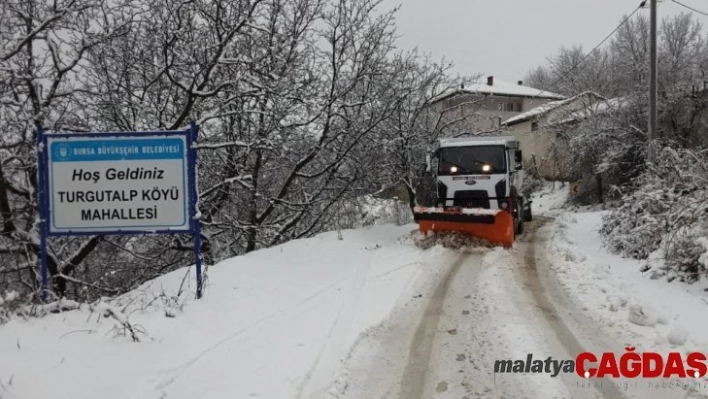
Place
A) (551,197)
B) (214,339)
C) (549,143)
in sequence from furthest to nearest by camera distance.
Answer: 1. (549,143)
2. (551,197)
3. (214,339)

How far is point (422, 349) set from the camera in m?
4.91

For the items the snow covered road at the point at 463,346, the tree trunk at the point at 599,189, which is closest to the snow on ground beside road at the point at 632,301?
the snow covered road at the point at 463,346

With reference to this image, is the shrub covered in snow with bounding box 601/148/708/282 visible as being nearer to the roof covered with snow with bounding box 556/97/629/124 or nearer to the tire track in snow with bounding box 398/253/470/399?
the tire track in snow with bounding box 398/253/470/399

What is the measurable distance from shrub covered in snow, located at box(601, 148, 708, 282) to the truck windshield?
10.0 feet

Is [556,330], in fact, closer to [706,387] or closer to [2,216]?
[706,387]

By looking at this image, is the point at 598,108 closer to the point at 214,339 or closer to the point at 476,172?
the point at 476,172

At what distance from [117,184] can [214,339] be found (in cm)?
243

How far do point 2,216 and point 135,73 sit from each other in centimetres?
394

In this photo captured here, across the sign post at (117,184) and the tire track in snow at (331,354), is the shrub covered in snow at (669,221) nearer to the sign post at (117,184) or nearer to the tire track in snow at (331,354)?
the tire track in snow at (331,354)

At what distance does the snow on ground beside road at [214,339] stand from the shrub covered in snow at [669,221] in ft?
13.4

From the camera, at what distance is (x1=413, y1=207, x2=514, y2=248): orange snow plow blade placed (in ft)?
37.9

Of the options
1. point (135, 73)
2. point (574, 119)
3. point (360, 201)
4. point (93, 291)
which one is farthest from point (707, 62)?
point (93, 291)

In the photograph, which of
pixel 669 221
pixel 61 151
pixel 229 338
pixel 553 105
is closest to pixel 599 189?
pixel 553 105

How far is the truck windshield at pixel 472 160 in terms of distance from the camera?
13203mm
